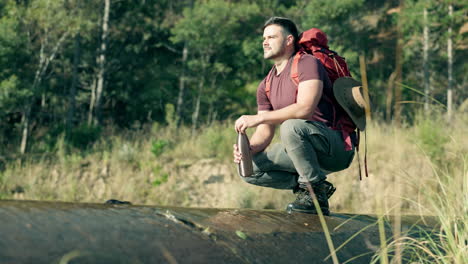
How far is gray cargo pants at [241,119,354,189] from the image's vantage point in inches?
128

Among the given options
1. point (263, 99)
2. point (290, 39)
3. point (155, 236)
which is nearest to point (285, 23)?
point (290, 39)

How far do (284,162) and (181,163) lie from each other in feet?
23.0

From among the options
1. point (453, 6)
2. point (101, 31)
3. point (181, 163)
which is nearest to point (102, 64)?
point (101, 31)

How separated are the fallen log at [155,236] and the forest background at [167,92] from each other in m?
5.99

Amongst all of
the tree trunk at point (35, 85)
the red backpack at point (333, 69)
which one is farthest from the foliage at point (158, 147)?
the red backpack at point (333, 69)

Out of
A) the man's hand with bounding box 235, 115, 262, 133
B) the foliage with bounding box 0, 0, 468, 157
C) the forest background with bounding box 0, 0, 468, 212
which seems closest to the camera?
the man's hand with bounding box 235, 115, 262, 133

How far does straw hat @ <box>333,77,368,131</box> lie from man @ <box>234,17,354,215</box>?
0.12m

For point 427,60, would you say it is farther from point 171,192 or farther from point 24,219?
point 24,219

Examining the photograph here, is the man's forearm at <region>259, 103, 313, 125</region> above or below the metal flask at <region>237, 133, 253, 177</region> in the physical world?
above

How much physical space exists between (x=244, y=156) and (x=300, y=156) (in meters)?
0.41

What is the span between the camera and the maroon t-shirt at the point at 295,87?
10.5ft

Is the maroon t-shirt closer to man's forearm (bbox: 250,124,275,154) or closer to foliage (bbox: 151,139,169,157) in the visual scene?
man's forearm (bbox: 250,124,275,154)

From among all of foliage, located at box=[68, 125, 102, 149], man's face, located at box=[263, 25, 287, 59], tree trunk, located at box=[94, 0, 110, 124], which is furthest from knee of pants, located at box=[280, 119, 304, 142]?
tree trunk, located at box=[94, 0, 110, 124]

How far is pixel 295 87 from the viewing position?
338cm
